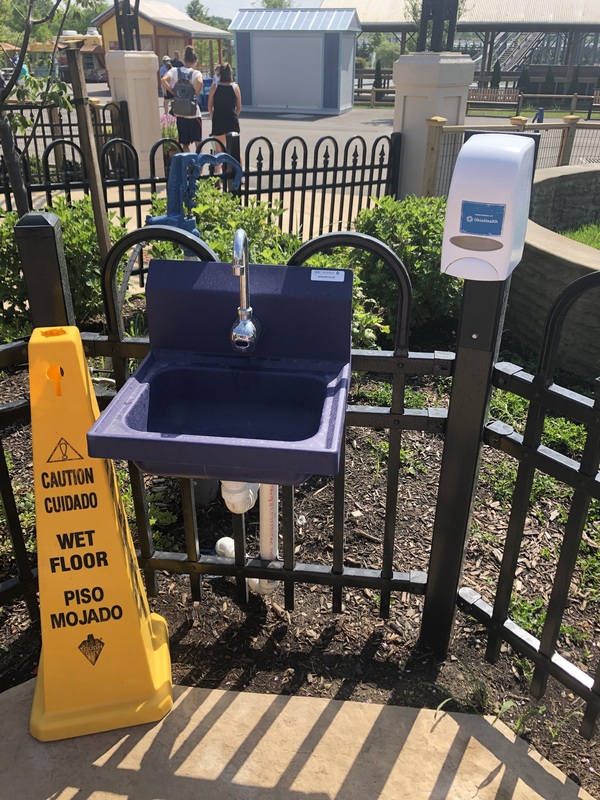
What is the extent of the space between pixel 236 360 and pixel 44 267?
64 cm

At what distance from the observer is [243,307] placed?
1.87 m

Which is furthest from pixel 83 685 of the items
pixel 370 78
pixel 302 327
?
pixel 370 78

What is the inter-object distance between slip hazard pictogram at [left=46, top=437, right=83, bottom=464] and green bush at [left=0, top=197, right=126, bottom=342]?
2.85 meters

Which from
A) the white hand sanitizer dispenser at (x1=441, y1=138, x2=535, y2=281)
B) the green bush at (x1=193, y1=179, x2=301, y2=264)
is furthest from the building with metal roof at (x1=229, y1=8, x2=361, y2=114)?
the white hand sanitizer dispenser at (x1=441, y1=138, x2=535, y2=281)

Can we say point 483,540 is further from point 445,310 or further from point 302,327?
point 445,310

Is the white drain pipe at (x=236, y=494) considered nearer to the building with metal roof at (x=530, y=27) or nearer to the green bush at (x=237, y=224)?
the green bush at (x=237, y=224)

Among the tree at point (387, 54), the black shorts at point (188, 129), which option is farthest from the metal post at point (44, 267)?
the tree at point (387, 54)

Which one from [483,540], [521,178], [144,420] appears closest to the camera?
[521,178]

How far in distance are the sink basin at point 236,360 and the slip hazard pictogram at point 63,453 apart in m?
0.22

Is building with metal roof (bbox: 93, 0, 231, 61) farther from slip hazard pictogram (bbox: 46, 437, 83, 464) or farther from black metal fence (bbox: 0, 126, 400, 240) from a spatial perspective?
slip hazard pictogram (bbox: 46, 437, 83, 464)

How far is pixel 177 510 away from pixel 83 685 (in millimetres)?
1138

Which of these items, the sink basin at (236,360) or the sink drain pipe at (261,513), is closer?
the sink basin at (236,360)

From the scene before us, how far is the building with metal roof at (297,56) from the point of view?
27500 mm

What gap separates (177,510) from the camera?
317 cm
